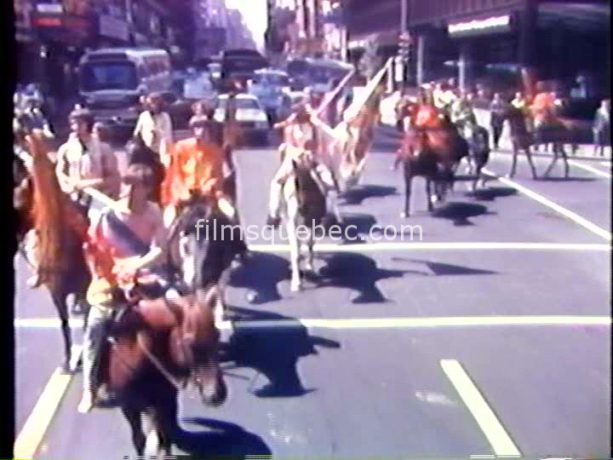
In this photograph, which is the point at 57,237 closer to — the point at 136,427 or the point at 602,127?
the point at 136,427

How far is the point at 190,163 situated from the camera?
2.58 meters

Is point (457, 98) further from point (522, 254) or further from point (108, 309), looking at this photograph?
point (108, 309)

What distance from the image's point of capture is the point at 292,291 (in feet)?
8.64

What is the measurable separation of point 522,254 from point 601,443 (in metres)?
0.57


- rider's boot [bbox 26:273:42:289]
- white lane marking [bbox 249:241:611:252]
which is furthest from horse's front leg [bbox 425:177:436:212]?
rider's boot [bbox 26:273:42:289]

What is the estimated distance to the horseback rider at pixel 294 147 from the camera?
259 cm

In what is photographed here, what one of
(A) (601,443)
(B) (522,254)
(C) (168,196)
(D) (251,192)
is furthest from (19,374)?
(A) (601,443)

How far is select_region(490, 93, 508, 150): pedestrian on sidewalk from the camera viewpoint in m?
2.68

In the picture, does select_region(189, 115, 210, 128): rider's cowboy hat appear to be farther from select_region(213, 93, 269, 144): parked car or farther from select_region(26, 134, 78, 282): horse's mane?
select_region(26, 134, 78, 282): horse's mane

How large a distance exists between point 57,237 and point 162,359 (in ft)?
1.44

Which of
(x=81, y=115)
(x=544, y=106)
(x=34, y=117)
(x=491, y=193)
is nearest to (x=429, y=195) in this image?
(x=491, y=193)

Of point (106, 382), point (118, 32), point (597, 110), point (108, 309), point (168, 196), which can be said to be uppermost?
point (118, 32)

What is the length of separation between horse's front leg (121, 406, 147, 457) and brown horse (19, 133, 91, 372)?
0.66 ft

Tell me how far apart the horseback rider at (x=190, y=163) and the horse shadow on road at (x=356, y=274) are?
0.41 metres
